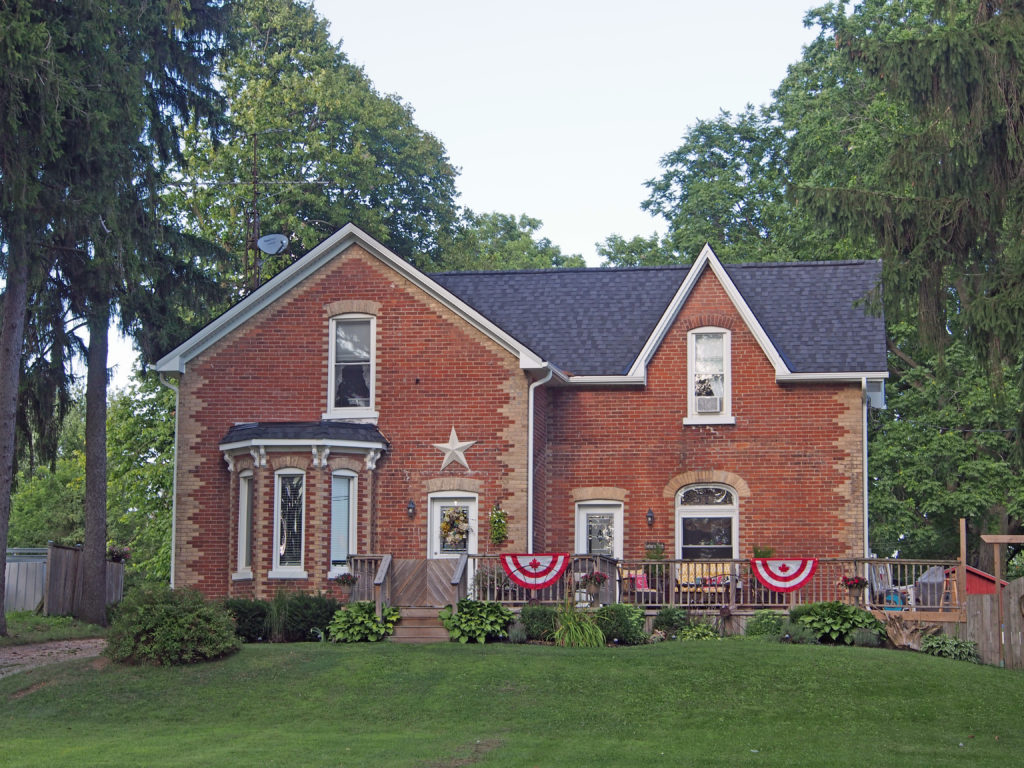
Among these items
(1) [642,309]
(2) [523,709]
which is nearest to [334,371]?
(1) [642,309]

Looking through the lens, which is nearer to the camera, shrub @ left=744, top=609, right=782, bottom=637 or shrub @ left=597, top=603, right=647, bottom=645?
shrub @ left=597, top=603, right=647, bottom=645

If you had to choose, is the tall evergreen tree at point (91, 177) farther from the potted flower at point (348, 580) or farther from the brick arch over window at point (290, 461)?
the potted flower at point (348, 580)

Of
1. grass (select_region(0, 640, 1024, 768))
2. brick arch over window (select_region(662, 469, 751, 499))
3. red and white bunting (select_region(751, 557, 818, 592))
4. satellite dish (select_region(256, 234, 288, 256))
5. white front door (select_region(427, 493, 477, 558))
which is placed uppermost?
satellite dish (select_region(256, 234, 288, 256))

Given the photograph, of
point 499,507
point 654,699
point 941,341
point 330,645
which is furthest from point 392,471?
point 941,341

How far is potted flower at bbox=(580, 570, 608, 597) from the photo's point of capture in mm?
22953

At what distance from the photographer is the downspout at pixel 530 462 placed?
25.5 m

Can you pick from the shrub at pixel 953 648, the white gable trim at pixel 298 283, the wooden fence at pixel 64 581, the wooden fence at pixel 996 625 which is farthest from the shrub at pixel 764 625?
the wooden fence at pixel 64 581

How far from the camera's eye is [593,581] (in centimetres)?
2300

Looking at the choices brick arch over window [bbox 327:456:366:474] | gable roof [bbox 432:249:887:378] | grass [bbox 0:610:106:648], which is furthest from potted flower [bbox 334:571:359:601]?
gable roof [bbox 432:249:887:378]

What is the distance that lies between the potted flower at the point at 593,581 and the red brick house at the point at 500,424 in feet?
7.62

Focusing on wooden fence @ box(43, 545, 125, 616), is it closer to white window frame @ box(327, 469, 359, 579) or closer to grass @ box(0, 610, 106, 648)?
grass @ box(0, 610, 106, 648)

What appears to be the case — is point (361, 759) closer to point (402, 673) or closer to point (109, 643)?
point (402, 673)

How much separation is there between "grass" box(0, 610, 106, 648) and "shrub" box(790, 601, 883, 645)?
14099 mm

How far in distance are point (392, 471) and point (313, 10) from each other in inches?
1022
